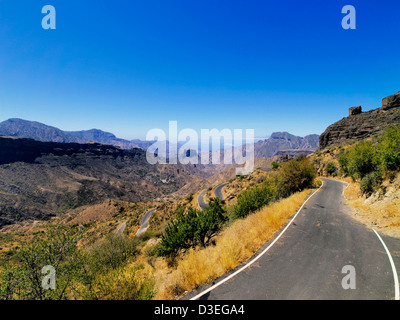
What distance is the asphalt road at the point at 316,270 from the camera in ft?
15.9

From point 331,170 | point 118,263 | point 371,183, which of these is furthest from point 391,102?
point 118,263

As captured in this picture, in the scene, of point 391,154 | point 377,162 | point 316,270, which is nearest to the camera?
point 316,270

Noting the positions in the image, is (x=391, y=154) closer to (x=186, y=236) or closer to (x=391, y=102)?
(x=186, y=236)

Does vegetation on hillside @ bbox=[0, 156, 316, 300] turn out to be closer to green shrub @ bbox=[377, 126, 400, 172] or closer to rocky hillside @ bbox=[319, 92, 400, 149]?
green shrub @ bbox=[377, 126, 400, 172]

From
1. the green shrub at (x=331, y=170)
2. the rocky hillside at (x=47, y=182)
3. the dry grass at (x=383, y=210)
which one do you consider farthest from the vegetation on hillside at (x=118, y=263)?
the rocky hillside at (x=47, y=182)

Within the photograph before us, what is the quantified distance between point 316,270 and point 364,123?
72635mm

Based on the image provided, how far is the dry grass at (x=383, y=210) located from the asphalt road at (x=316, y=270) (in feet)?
3.51

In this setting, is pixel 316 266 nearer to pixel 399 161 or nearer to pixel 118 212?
pixel 399 161

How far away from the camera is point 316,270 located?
5.94 meters

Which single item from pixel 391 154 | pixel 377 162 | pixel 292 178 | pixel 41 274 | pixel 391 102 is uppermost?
pixel 391 102

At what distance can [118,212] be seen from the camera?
209 feet

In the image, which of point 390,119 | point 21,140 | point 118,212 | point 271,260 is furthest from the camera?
point 21,140
